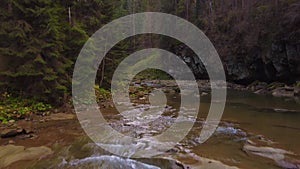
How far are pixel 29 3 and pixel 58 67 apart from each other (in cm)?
270

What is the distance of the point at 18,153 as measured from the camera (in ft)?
17.2

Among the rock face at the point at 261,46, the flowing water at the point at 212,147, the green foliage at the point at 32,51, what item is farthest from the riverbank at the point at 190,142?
the rock face at the point at 261,46

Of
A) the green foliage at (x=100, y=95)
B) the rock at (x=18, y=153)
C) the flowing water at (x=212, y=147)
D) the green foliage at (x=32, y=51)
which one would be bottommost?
the flowing water at (x=212, y=147)

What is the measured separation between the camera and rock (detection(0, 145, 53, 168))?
4.87 meters

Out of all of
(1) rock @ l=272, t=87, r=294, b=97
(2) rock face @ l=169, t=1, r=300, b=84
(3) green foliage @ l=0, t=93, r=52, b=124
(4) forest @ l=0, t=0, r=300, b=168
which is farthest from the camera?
(2) rock face @ l=169, t=1, r=300, b=84

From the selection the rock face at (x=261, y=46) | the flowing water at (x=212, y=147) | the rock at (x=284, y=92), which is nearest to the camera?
the flowing water at (x=212, y=147)

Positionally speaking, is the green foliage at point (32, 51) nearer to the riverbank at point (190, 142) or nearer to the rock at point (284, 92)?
the riverbank at point (190, 142)

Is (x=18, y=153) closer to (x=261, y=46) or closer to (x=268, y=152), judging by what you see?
(x=268, y=152)

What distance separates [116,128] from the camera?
25.5ft

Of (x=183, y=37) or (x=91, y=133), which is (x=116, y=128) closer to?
(x=91, y=133)

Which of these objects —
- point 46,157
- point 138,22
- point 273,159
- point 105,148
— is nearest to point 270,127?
point 273,159

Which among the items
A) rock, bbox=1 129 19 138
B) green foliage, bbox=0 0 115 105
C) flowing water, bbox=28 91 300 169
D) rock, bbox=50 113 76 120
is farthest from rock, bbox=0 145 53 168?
green foliage, bbox=0 0 115 105

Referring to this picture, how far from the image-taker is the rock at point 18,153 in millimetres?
4872

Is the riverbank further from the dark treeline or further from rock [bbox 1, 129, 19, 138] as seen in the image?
the dark treeline
